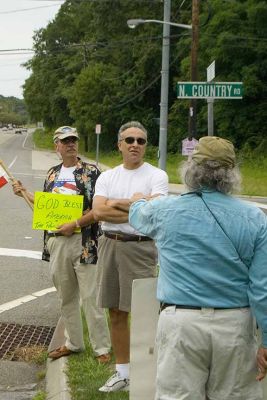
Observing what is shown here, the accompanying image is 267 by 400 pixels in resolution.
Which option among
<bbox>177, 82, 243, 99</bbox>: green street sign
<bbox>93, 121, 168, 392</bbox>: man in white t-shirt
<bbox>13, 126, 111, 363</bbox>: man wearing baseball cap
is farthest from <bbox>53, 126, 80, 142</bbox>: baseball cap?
<bbox>177, 82, 243, 99</bbox>: green street sign

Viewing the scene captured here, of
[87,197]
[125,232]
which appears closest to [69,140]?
[87,197]

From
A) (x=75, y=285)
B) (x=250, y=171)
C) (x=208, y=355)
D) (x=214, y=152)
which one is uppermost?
(x=214, y=152)

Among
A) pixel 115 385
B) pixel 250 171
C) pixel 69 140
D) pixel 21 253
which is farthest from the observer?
pixel 250 171

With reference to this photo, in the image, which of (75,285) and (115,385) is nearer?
(115,385)

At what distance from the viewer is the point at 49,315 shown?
6496 millimetres

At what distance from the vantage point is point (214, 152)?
103 inches

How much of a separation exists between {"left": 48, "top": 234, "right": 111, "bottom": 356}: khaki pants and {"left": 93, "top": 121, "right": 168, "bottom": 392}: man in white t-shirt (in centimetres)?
58

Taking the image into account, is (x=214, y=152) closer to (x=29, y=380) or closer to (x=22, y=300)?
(x=29, y=380)

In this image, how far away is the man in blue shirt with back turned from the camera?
8.34 ft

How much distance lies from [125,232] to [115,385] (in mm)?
1051

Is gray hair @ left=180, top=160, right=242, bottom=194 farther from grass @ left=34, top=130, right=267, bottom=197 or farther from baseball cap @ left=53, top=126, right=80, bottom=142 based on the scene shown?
grass @ left=34, top=130, right=267, bottom=197

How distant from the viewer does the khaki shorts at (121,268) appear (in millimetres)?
3947

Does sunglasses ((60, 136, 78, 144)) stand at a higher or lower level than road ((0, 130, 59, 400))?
higher

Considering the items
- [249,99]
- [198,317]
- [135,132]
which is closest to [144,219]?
[198,317]
